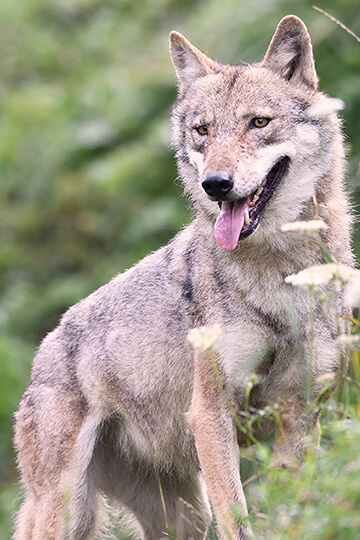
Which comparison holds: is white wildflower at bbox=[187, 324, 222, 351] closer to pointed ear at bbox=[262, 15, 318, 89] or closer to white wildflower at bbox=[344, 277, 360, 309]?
white wildflower at bbox=[344, 277, 360, 309]

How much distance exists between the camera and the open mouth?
4746 mm

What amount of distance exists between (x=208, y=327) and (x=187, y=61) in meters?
1.77

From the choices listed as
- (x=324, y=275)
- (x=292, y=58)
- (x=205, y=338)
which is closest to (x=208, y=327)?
(x=205, y=338)

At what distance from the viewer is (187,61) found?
560 cm

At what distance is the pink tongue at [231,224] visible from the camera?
4.73 metres

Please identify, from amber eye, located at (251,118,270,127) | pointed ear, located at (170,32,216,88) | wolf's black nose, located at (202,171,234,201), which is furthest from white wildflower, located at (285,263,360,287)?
pointed ear, located at (170,32,216,88)

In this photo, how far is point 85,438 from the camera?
5680 mm

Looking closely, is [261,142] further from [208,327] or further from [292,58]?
[208,327]

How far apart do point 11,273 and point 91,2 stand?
175 inches

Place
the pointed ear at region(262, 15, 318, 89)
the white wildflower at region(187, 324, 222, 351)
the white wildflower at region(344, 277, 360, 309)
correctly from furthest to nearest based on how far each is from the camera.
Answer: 1. the pointed ear at region(262, 15, 318, 89)
2. the white wildflower at region(187, 324, 222, 351)
3. the white wildflower at region(344, 277, 360, 309)

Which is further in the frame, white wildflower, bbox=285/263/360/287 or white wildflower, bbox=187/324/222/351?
white wildflower, bbox=187/324/222/351

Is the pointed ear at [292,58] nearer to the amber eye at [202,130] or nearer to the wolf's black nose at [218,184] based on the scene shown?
the amber eye at [202,130]

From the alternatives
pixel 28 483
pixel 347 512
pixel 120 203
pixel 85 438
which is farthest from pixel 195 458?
pixel 120 203

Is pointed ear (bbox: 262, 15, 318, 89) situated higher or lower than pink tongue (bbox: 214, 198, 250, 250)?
higher
